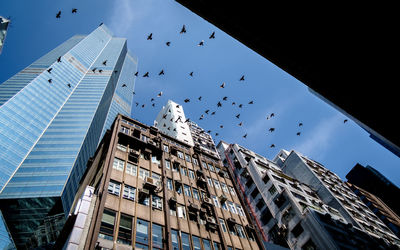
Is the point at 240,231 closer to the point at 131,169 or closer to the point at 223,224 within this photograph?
the point at 223,224

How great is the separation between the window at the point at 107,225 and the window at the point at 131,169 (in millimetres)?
5475

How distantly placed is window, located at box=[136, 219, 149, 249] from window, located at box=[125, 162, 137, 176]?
17.9ft

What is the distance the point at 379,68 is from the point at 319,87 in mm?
1025

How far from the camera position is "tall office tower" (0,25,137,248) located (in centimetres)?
7219

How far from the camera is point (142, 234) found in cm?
1605

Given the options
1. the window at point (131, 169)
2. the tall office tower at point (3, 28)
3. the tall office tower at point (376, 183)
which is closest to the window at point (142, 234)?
the window at point (131, 169)

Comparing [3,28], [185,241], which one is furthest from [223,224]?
[3,28]

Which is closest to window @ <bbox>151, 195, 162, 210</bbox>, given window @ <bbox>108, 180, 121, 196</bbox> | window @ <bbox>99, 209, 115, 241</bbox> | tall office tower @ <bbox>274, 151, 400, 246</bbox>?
window @ <bbox>108, 180, 121, 196</bbox>

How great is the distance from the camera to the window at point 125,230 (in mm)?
14688

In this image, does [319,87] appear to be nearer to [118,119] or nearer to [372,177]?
[118,119]

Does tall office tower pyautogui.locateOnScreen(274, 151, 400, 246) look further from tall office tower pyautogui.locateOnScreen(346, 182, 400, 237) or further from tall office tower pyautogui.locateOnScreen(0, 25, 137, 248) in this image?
tall office tower pyautogui.locateOnScreen(0, 25, 137, 248)

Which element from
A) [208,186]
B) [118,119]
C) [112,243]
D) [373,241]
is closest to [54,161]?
[118,119]

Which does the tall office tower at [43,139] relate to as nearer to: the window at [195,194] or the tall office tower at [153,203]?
the tall office tower at [153,203]

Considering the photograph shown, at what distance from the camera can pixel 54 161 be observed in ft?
269
